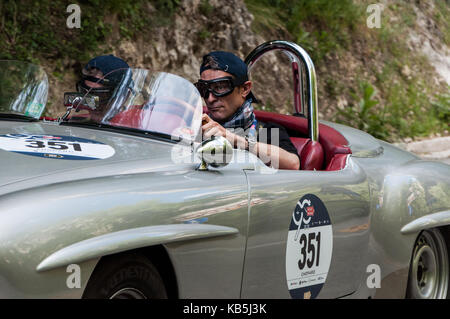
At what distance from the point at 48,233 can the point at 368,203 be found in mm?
1849

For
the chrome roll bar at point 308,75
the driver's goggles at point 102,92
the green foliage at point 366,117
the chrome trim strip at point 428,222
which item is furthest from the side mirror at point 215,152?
the green foliage at point 366,117

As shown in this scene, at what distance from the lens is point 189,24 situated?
9.94m

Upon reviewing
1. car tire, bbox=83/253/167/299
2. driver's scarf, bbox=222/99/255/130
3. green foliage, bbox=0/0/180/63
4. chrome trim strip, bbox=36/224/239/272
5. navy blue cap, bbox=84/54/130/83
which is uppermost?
Answer: green foliage, bbox=0/0/180/63

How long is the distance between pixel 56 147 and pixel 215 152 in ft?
2.17

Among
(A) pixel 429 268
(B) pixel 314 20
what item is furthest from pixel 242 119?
(B) pixel 314 20

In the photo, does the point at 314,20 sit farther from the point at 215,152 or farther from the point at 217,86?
the point at 215,152

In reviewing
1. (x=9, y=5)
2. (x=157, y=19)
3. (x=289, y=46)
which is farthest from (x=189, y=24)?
(x=289, y=46)

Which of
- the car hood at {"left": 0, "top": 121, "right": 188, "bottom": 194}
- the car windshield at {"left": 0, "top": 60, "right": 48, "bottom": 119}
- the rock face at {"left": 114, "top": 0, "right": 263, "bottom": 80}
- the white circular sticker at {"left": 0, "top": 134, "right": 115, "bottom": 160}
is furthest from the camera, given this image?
the rock face at {"left": 114, "top": 0, "right": 263, "bottom": 80}

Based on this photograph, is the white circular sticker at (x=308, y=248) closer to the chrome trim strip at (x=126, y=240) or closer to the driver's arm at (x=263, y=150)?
the driver's arm at (x=263, y=150)

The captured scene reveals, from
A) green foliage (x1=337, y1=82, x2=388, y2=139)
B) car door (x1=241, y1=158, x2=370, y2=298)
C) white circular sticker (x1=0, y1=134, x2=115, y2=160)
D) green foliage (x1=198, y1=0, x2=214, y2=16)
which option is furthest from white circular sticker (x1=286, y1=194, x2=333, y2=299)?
green foliage (x1=337, y1=82, x2=388, y2=139)

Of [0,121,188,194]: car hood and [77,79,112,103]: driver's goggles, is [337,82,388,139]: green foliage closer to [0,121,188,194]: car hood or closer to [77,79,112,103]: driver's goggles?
[77,79,112,103]: driver's goggles

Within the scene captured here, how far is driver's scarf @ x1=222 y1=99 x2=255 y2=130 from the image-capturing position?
12.2 ft

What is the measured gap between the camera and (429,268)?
3.93 meters

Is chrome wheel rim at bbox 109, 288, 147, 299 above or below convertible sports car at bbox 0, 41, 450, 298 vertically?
below
